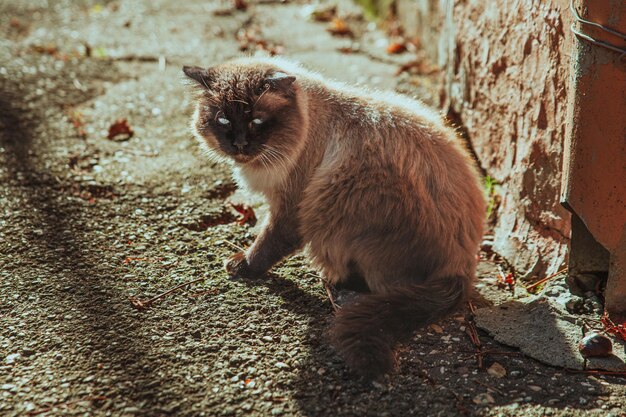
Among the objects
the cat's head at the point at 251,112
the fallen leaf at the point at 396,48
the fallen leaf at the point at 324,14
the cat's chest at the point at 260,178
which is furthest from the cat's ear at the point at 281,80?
the fallen leaf at the point at 324,14

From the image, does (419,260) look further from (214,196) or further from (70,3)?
(70,3)

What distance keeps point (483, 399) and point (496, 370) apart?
0.24m

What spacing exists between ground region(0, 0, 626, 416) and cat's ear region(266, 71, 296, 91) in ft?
3.10

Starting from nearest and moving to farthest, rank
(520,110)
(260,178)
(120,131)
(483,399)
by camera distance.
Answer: (483,399)
(260,178)
(520,110)
(120,131)

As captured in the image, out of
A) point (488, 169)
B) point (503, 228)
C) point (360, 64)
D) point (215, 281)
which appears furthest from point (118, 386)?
point (360, 64)

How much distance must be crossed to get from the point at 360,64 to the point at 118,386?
13.8 feet

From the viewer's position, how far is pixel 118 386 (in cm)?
254

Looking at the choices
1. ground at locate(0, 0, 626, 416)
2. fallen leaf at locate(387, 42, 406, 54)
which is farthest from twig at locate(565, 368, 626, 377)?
fallen leaf at locate(387, 42, 406, 54)

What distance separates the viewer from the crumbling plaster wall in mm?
3229

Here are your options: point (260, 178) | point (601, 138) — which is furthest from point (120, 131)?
point (601, 138)

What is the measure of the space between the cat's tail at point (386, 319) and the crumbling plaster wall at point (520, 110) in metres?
0.64

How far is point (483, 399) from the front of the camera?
256 cm

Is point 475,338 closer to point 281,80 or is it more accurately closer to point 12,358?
point 281,80

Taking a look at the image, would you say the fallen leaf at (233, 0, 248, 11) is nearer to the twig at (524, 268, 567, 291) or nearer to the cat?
the cat
